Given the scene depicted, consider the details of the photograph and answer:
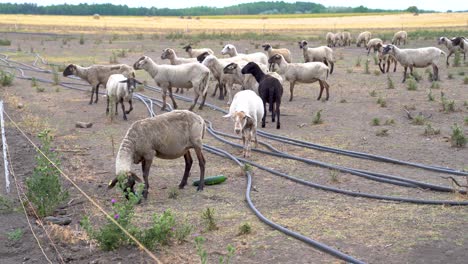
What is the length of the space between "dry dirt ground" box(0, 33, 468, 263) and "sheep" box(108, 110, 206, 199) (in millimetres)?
686

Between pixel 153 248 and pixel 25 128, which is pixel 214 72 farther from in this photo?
pixel 153 248

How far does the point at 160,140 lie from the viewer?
30.0ft

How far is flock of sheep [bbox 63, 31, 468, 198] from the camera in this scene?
29.9ft

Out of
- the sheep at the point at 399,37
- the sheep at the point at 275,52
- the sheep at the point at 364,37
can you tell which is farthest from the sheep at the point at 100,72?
the sheep at the point at 364,37

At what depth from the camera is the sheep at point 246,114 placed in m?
11.1

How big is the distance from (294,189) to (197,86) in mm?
7654

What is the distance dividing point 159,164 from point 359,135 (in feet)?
17.0

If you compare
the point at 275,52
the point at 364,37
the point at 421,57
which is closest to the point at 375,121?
the point at 421,57

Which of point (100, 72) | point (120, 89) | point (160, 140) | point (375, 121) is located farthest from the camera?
point (100, 72)

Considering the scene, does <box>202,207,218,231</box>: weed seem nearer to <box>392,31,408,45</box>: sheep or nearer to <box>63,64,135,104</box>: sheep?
<box>63,64,135,104</box>: sheep

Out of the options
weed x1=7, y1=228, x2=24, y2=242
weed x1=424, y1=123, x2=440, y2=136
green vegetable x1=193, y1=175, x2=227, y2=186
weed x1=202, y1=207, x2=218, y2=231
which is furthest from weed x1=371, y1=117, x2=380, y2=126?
weed x1=7, y1=228, x2=24, y2=242

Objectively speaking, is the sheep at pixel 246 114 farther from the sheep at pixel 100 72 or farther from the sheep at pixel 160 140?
the sheep at pixel 100 72

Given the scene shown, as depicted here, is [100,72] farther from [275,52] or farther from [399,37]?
[399,37]

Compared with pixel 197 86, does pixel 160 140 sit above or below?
above
